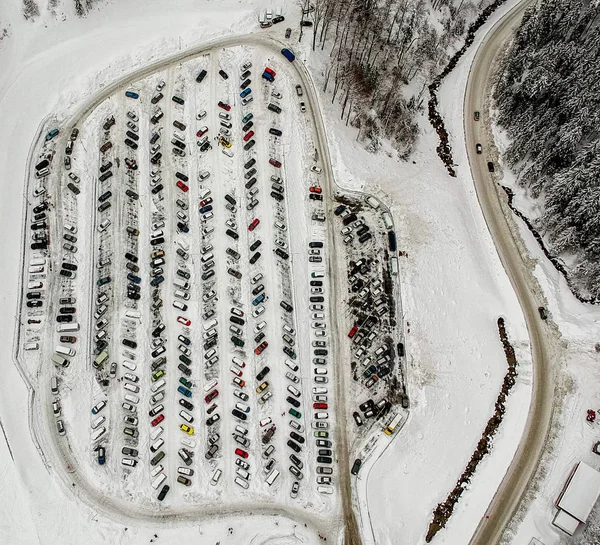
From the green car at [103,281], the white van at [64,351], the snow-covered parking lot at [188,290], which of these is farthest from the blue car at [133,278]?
the white van at [64,351]

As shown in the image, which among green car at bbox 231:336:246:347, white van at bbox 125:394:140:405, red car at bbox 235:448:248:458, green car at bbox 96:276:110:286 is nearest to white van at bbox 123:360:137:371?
white van at bbox 125:394:140:405

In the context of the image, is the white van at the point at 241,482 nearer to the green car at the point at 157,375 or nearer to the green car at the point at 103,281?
the green car at the point at 157,375

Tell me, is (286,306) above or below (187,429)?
above

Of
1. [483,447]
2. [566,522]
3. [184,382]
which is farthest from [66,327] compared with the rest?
[566,522]

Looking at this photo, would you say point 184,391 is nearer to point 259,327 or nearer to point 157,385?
point 157,385

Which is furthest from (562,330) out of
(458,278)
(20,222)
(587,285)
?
(20,222)

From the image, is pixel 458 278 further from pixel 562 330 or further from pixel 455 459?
pixel 455 459

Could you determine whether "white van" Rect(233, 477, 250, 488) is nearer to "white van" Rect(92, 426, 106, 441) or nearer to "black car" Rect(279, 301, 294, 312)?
"white van" Rect(92, 426, 106, 441)
